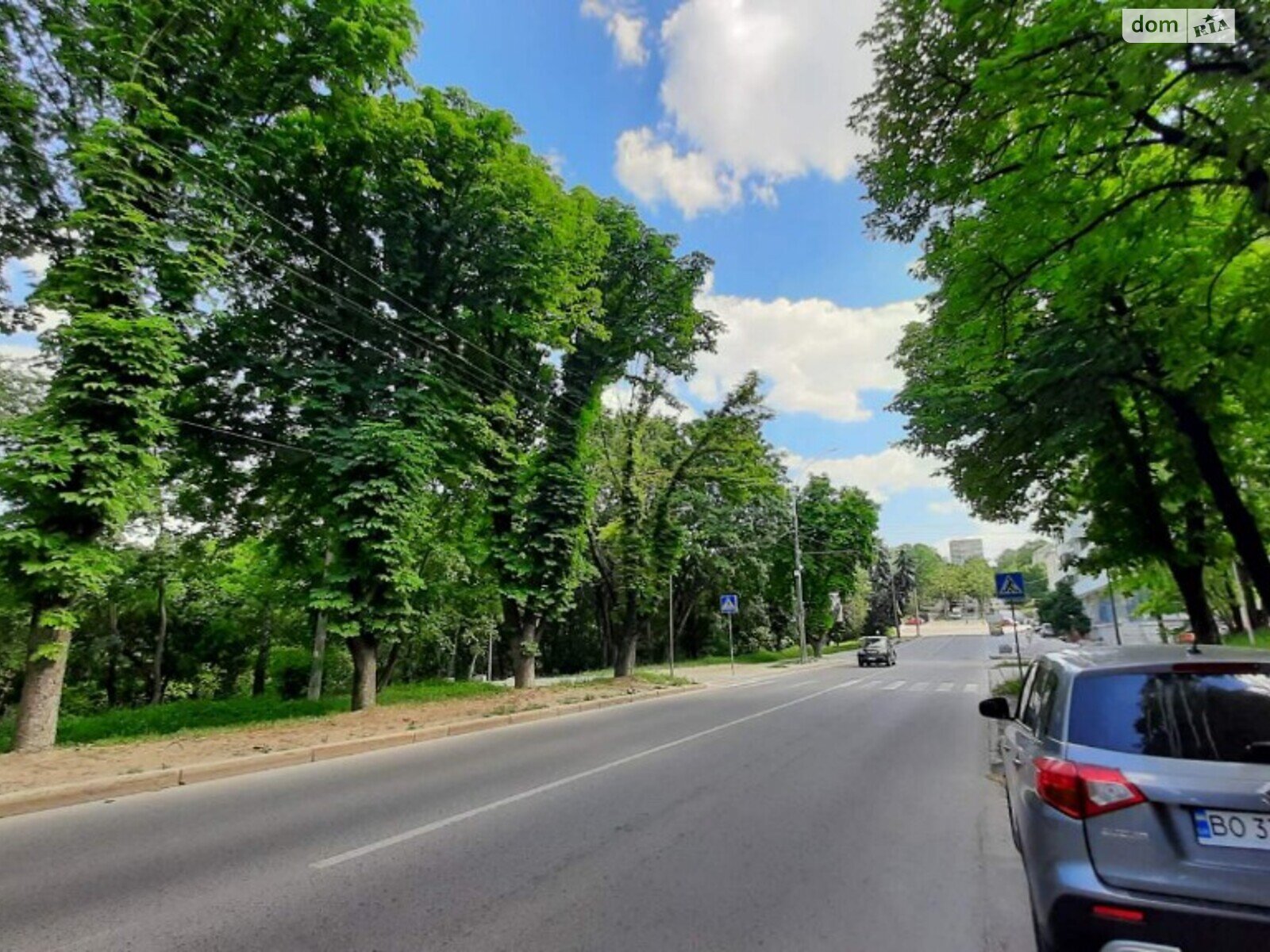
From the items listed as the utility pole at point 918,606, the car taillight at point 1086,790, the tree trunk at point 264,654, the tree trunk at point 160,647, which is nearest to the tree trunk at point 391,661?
the tree trunk at point 264,654

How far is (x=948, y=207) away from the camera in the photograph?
330 inches

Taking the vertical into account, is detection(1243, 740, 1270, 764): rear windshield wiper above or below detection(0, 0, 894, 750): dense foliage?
below

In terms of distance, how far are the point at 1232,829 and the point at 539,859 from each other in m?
4.22

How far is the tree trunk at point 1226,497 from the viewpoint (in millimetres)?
9352

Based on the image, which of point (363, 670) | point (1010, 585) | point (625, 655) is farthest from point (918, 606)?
point (363, 670)

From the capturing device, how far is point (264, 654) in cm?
2933

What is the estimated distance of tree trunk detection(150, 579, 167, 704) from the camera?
84.3 ft

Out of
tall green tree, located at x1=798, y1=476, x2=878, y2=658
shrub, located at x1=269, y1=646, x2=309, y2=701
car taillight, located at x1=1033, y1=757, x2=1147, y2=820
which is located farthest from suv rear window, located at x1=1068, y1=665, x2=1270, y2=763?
tall green tree, located at x1=798, y1=476, x2=878, y2=658

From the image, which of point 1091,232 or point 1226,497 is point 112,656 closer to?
point 1091,232

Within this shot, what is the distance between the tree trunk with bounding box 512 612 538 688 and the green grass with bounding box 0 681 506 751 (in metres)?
0.68

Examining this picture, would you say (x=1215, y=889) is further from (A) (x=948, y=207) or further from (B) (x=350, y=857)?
(A) (x=948, y=207)

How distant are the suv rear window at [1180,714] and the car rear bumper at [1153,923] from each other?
58cm

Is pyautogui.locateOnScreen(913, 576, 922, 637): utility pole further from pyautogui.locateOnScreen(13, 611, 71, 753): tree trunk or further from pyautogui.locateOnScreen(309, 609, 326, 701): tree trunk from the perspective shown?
pyautogui.locateOnScreen(13, 611, 71, 753): tree trunk

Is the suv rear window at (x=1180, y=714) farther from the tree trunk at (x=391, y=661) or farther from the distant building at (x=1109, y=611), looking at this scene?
the tree trunk at (x=391, y=661)
